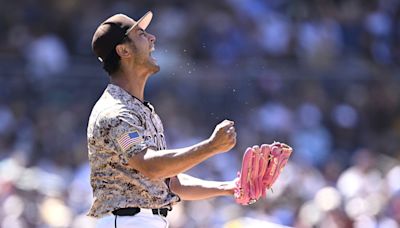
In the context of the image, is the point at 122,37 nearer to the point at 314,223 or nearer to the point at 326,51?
the point at 314,223

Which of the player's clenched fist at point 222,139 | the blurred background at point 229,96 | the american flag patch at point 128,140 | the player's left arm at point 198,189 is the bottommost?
the player's clenched fist at point 222,139

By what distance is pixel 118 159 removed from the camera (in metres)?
5.57

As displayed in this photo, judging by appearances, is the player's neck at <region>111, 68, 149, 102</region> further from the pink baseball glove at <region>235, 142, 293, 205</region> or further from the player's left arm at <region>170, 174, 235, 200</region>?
the pink baseball glove at <region>235, 142, 293, 205</region>

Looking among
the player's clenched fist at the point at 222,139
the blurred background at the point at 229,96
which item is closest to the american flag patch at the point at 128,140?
the player's clenched fist at the point at 222,139

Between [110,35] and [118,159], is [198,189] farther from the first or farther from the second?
[110,35]

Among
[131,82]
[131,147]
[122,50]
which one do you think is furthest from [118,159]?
[122,50]

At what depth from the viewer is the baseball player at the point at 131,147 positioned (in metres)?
5.29

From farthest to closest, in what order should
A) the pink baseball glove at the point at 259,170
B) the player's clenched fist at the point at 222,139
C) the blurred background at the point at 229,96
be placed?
1. the blurred background at the point at 229,96
2. the pink baseball glove at the point at 259,170
3. the player's clenched fist at the point at 222,139

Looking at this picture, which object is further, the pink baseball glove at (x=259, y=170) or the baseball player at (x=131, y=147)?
the pink baseball glove at (x=259, y=170)

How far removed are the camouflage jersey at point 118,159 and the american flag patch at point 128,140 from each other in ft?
0.03

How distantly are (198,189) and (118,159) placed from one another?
0.68m

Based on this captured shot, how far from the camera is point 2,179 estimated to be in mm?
12844

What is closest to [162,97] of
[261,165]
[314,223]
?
[314,223]

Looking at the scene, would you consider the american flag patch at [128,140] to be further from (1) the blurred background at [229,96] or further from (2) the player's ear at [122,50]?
(1) the blurred background at [229,96]
